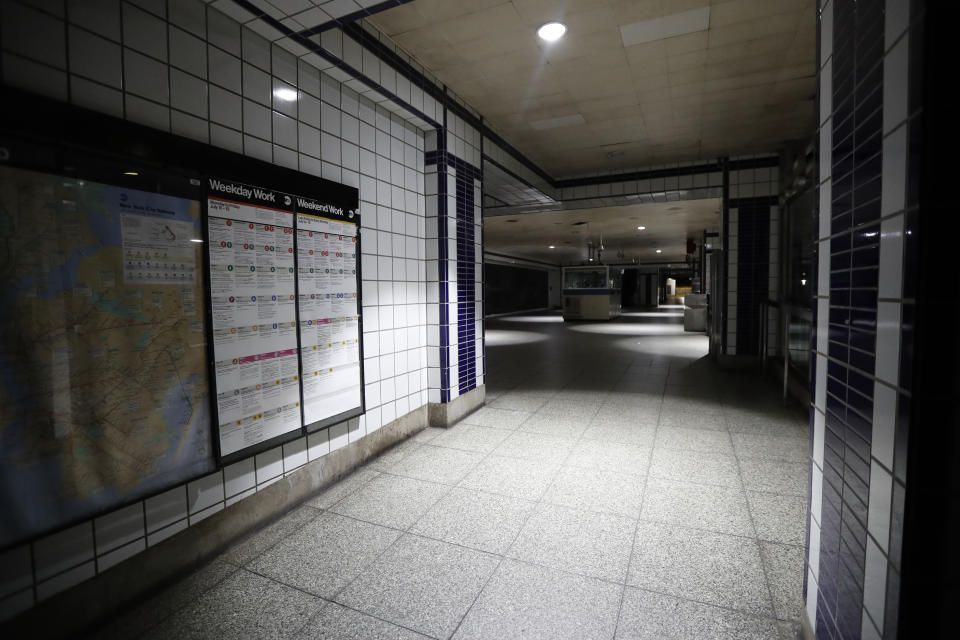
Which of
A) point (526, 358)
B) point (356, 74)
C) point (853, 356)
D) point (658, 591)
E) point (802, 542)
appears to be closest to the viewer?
point (853, 356)

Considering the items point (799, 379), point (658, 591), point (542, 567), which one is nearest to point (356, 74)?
point (542, 567)

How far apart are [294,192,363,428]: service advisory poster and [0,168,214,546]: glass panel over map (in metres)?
0.59

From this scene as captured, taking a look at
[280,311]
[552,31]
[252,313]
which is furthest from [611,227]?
[252,313]

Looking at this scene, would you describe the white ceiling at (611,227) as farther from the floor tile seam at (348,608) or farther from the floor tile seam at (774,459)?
the floor tile seam at (348,608)

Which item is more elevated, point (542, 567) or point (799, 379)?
point (799, 379)

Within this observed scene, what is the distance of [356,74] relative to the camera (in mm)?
2857

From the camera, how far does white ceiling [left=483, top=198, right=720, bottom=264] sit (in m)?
9.79

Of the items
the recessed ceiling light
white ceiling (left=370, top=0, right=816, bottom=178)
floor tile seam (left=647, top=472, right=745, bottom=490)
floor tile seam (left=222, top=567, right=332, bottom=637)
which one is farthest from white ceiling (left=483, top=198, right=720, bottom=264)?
floor tile seam (left=222, top=567, right=332, bottom=637)

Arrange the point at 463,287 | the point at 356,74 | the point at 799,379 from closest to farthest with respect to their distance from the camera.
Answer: the point at 356,74 < the point at 463,287 < the point at 799,379

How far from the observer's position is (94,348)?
65.2 inches

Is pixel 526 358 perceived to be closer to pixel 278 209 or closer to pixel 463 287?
pixel 463 287

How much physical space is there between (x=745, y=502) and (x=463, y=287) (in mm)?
2732

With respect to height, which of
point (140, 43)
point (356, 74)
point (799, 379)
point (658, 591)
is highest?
point (356, 74)

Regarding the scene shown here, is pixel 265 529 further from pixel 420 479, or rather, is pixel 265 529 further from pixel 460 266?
pixel 460 266
